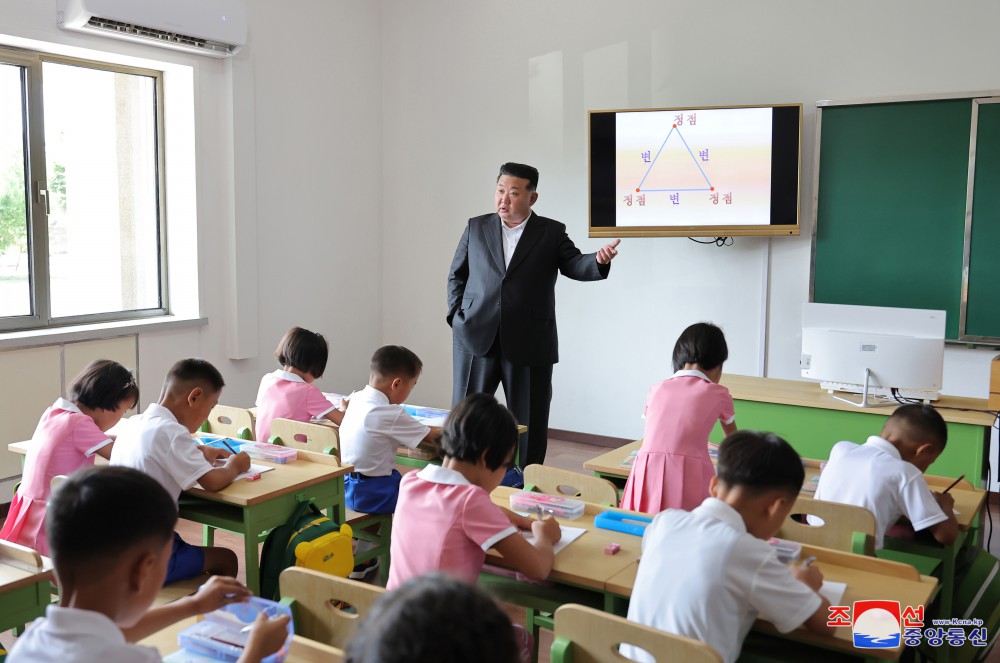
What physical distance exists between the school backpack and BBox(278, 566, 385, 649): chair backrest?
0.91 m

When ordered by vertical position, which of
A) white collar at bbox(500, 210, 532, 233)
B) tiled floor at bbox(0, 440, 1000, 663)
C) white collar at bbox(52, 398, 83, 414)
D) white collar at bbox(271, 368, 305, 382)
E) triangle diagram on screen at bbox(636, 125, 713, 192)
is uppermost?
triangle diagram on screen at bbox(636, 125, 713, 192)

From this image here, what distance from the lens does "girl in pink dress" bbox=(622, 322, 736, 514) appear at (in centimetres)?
297

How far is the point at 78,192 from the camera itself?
16.8 ft

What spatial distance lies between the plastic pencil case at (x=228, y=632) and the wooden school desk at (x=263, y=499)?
0.89 m

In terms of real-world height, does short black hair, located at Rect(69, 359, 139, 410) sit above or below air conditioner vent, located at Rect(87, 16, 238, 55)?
below

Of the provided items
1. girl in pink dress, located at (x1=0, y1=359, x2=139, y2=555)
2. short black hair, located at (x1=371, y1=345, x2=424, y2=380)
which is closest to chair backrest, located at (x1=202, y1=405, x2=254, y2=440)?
short black hair, located at (x1=371, y1=345, x2=424, y2=380)

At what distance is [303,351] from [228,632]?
7.25 ft

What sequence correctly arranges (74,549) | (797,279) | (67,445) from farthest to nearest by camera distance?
(797,279)
(67,445)
(74,549)

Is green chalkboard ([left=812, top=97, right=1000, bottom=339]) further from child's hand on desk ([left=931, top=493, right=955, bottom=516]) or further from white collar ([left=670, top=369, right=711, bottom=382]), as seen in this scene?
child's hand on desk ([left=931, top=493, right=955, bottom=516])

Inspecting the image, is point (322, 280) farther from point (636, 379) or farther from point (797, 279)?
point (797, 279)

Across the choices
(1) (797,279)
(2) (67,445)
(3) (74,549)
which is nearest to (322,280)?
(1) (797,279)

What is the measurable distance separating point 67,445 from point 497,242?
228 centimetres

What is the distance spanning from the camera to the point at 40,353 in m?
4.66

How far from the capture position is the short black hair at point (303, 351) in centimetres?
385
